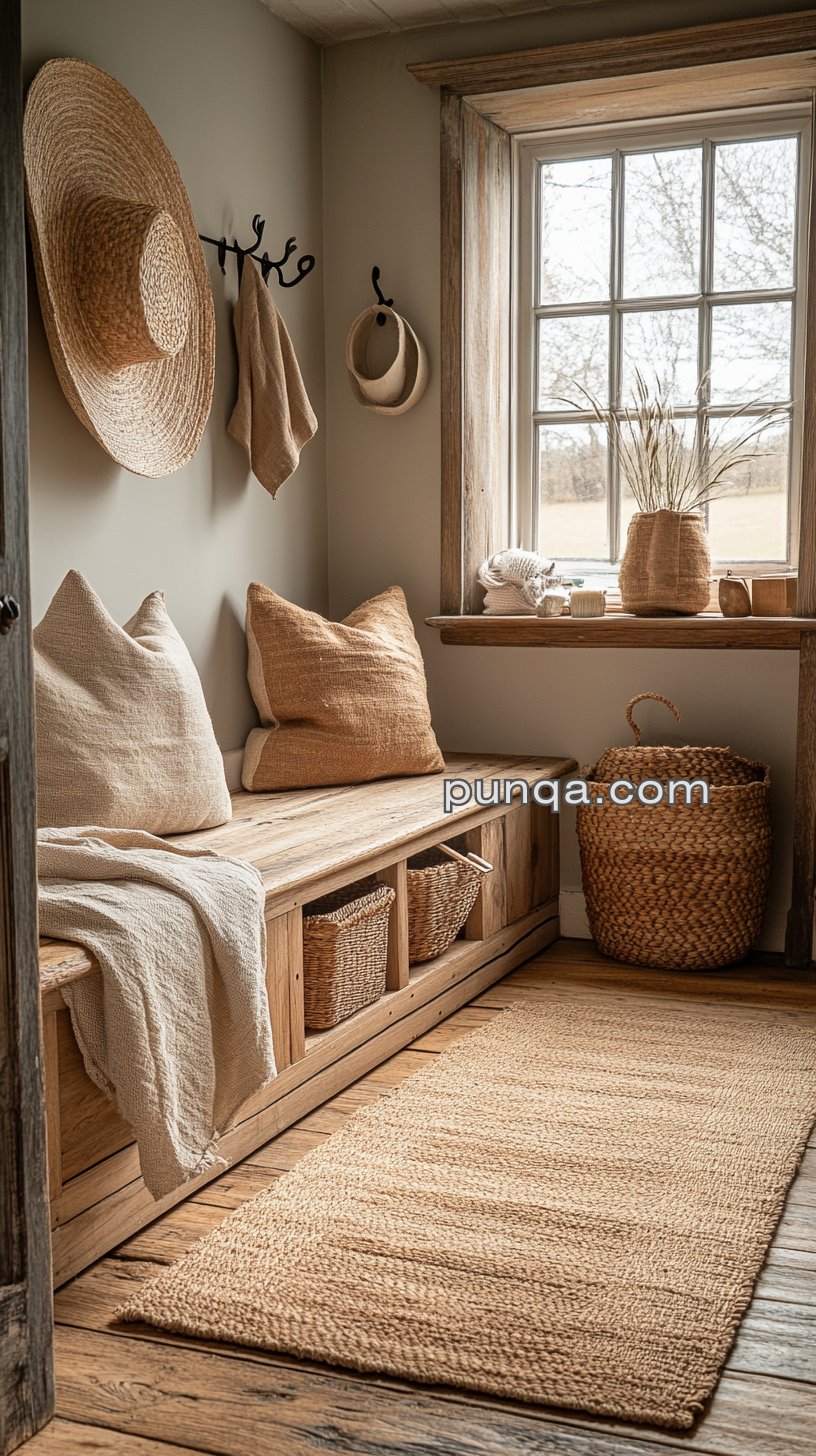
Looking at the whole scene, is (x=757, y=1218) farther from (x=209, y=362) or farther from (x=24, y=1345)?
(x=209, y=362)

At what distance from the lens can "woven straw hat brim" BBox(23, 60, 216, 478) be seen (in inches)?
99.7

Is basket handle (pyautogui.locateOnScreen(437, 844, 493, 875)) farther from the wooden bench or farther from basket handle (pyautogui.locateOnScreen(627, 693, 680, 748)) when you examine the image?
basket handle (pyautogui.locateOnScreen(627, 693, 680, 748))

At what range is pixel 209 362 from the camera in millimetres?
3070

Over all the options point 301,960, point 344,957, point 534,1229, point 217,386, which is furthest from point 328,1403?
point 217,386

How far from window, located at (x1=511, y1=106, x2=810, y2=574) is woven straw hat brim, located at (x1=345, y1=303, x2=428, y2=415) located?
14.7 inches

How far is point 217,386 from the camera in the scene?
129 inches

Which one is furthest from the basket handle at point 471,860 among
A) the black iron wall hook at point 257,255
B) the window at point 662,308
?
the black iron wall hook at point 257,255

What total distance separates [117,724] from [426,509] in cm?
165

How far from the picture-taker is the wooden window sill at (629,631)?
11.6 feet

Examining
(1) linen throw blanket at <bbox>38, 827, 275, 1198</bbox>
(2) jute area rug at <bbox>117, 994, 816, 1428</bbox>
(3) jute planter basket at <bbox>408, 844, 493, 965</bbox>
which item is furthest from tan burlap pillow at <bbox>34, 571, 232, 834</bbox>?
(2) jute area rug at <bbox>117, 994, 816, 1428</bbox>

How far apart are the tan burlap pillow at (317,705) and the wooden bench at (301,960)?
0.08m

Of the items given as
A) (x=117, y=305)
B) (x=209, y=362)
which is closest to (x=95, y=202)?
(x=117, y=305)

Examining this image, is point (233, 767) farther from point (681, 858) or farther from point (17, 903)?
point (17, 903)

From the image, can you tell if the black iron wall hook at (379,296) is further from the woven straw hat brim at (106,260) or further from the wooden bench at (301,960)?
the wooden bench at (301,960)
